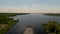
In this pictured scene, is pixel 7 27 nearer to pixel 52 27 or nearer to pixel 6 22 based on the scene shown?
pixel 6 22

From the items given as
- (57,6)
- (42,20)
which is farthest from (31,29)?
(57,6)

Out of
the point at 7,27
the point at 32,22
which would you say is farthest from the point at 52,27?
the point at 7,27

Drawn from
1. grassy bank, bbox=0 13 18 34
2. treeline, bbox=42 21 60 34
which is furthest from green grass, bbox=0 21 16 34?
treeline, bbox=42 21 60 34

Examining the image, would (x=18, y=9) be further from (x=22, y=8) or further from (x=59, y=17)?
(x=59, y=17)

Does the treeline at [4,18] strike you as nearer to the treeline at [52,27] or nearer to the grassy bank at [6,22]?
the grassy bank at [6,22]

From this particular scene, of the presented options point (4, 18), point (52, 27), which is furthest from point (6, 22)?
point (52, 27)

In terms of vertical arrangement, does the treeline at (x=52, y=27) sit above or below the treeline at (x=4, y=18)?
below

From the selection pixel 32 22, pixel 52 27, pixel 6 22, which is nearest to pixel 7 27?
pixel 6 22

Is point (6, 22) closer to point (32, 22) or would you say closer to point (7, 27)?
point (7, 27)

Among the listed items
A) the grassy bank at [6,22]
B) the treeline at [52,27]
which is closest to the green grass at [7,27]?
the grassy bank at [6,22]
